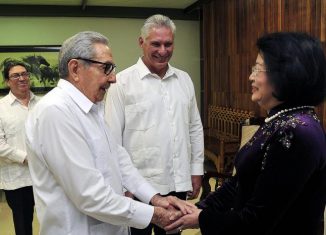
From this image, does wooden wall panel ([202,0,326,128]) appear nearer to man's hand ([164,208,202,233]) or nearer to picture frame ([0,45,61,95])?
man's hand ([164,208,202,233])

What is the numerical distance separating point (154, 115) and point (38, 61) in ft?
13.0

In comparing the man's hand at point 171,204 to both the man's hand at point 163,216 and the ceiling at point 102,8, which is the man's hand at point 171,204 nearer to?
the man's hand at point 163,216

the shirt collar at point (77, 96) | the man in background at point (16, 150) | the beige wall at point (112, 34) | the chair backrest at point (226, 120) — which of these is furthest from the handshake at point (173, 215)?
the beige wall at point (112, 34)

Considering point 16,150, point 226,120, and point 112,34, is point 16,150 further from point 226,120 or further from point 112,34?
point 112,34

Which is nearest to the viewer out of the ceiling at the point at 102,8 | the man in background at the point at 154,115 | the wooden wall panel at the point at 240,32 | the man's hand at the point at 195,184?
the man in background at the point at 154,115

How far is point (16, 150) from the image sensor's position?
254 centimetres

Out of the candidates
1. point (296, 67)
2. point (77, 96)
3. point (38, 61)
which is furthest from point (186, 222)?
point (38, 61)

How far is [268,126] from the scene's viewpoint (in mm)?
1213

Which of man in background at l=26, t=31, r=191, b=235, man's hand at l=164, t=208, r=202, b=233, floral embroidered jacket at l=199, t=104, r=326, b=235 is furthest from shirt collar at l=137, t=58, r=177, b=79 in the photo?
floral embroidered jacket at l=199, t=104, r=326, b=235

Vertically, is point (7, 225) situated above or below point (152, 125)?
below

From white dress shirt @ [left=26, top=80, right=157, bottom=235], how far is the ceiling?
430 cm

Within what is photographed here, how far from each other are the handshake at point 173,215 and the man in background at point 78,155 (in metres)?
0.08

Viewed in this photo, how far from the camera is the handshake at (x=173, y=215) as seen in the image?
1.53 meters

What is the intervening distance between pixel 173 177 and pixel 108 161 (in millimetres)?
787
